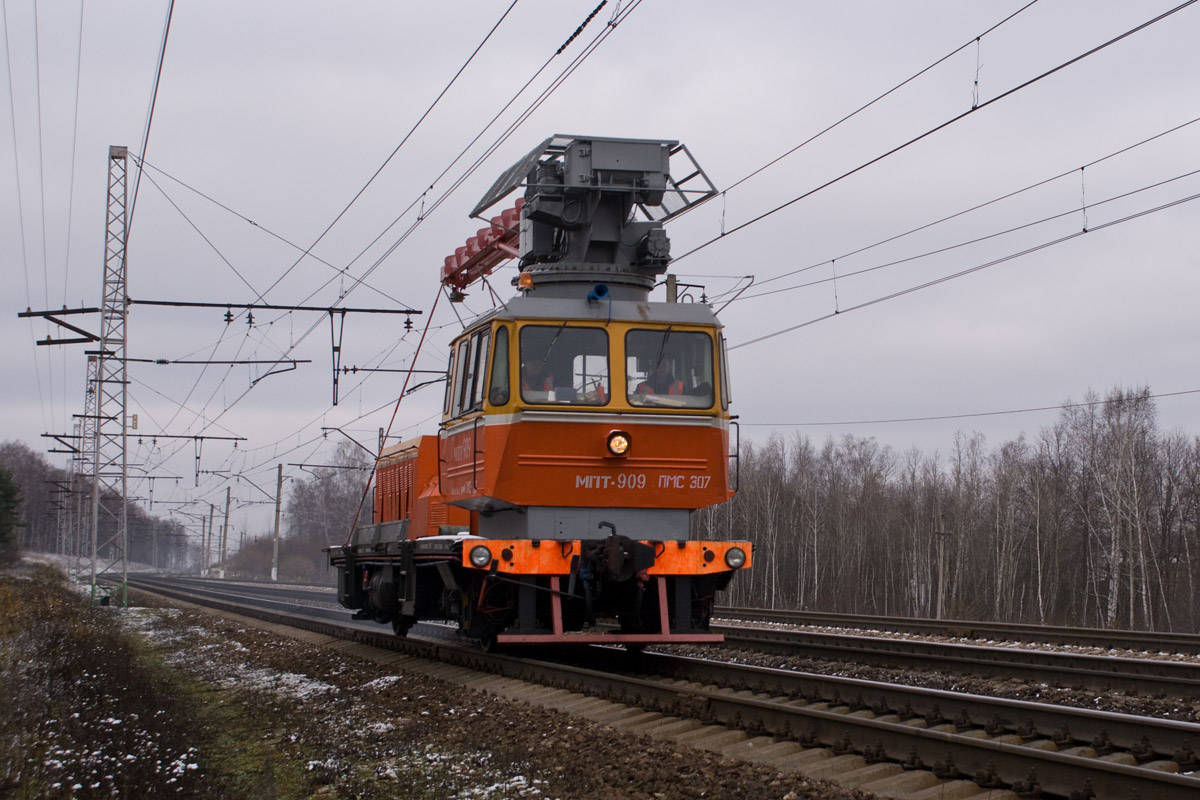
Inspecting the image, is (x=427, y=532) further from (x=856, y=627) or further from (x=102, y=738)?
(x=856, y=627)

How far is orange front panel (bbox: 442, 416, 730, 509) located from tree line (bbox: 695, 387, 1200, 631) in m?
27.6

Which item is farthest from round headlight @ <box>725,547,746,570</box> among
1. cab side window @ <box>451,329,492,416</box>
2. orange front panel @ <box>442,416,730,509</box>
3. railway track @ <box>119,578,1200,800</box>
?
cab side window @ <box>451,329,492,416</box>

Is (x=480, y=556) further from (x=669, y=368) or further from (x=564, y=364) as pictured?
(x=669, y=368)

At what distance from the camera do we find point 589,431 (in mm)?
11445

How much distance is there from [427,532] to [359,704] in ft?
12.5

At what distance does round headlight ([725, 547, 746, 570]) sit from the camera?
1132 centimetres

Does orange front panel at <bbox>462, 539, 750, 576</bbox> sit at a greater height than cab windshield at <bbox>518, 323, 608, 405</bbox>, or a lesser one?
lesser

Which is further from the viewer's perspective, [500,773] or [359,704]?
[359,704]

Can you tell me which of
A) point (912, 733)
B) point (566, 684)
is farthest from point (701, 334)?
point (912, 733)

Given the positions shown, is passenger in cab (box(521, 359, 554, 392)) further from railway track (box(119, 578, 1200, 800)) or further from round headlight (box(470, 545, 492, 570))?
railway track (box(119, 578, 1200, 800))

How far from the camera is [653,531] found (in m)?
11.7

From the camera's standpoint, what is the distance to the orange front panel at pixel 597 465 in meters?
11.3

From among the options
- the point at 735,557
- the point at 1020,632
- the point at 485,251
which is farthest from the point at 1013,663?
the point at 485,251

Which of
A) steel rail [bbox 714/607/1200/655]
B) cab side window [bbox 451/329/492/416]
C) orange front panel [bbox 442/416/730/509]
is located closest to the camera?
orange front panel [bbox 442/416/730/509]
